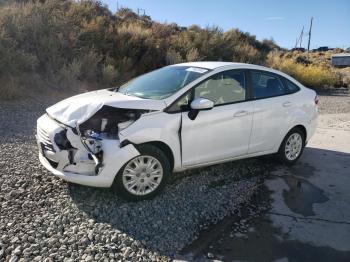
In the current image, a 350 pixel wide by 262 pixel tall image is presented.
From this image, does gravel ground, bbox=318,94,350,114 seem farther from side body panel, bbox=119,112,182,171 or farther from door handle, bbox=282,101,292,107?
side body panel, bbox=119,112,182,171

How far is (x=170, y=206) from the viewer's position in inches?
196

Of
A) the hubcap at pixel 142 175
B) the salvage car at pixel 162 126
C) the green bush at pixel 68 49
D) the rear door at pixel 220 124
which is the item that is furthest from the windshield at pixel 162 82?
the green bush at pixel 68 49

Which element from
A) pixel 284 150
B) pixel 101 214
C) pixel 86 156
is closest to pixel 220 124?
Result: pixel 284 150

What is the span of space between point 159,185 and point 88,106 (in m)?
1.32

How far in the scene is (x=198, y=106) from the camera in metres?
5.20

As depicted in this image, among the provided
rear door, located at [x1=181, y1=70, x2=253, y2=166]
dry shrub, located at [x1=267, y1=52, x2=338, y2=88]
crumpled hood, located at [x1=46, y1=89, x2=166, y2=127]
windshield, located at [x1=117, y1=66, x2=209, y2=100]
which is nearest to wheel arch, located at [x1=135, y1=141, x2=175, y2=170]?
rear door, located at [x1=181, y1=70, x2=253, y2=166]

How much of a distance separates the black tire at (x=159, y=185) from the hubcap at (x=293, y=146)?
8.66 feet

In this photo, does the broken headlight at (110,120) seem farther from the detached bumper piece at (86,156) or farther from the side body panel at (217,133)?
the side body panel at (217,133)

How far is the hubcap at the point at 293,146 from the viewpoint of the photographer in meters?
6.89

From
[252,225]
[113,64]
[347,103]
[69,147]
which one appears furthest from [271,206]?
[347,103]

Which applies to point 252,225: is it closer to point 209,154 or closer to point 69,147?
point 209,154

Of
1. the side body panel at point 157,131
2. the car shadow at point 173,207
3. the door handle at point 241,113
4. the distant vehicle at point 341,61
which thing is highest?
the distant vehicle at point 341,61

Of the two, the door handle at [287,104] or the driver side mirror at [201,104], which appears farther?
the door handle at [287,104]

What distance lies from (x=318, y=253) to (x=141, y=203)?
2075 millimetres
